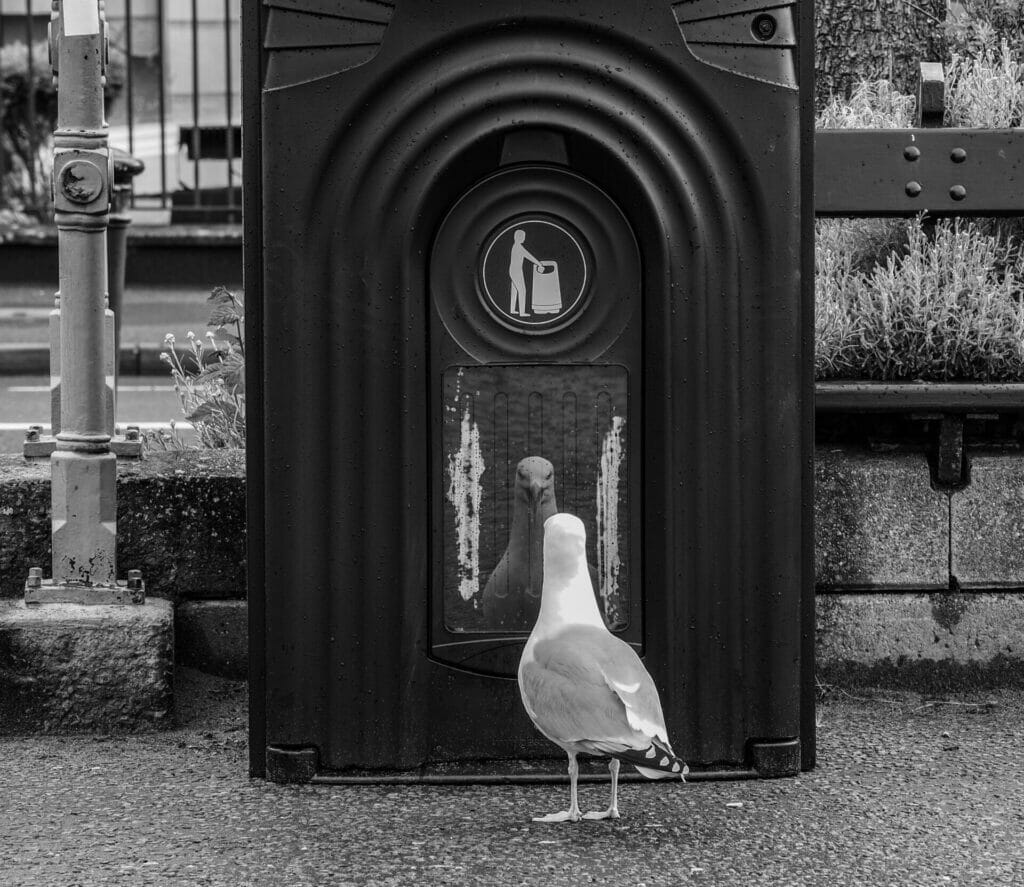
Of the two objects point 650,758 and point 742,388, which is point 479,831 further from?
point 742,388

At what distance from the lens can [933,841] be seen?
2912 millimetres

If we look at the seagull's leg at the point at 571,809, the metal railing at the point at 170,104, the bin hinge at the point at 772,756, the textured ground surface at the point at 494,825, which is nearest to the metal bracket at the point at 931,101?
the textured ground surface at the point at 494,825

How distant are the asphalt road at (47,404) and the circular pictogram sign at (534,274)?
4.08 metres

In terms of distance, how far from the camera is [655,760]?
8.96ft

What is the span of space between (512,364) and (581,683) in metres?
0.67

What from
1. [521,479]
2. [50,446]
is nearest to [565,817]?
[521,479]

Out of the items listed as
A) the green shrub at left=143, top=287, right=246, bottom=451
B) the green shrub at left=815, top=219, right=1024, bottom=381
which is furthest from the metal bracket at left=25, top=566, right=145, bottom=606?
the green shrub at left=815, top=219, right=1024, bottom=381

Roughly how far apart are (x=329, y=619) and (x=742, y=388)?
3.05ft

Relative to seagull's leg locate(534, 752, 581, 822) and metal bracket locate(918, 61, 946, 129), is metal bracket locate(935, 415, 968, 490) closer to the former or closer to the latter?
metal bracket locate(918, 61, 946, 129)

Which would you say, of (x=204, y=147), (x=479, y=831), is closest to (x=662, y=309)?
(x=479, y=831)

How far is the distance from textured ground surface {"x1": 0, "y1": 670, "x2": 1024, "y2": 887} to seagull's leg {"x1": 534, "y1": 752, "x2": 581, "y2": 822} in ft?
0.08

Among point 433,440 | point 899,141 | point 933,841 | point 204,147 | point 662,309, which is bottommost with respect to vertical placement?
point 933,841

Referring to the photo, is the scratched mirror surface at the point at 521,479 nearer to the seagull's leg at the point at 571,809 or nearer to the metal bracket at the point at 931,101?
the seagull's leg at the point at 571,809

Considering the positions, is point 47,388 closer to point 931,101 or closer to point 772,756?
point 931,101
